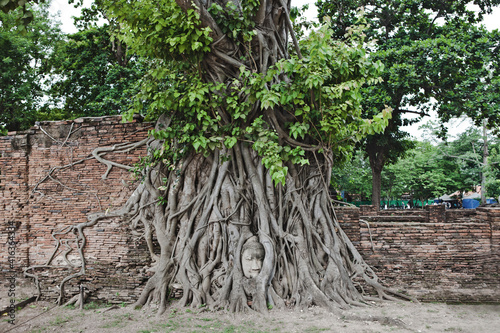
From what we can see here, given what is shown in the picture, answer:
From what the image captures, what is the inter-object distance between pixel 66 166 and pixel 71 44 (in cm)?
838

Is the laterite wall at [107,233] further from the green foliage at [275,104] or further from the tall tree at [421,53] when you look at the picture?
the tall tree at [421,53]

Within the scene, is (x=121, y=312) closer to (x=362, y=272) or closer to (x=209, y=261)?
(x=209, y=261)

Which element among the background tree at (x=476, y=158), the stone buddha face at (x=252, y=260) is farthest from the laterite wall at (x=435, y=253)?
the background tree at (x=476, y=158)

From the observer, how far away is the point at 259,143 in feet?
17.8

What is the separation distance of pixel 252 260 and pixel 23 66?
515 inches

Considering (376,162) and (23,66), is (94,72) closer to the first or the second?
(23,66)

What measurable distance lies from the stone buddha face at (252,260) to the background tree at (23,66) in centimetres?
1164

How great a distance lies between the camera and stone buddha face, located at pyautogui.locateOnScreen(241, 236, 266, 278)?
547 cm

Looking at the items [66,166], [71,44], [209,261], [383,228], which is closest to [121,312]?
[209,261]

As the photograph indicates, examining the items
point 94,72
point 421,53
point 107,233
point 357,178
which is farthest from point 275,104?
point 357,178

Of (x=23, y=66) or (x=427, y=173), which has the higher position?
(x=23, y=66)

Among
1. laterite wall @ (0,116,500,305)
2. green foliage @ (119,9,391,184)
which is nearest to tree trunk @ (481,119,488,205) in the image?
laterite wall @ (0,116,500,305)

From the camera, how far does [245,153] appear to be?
234 inches

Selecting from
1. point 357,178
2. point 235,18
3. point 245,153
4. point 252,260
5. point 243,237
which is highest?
point 235,18
